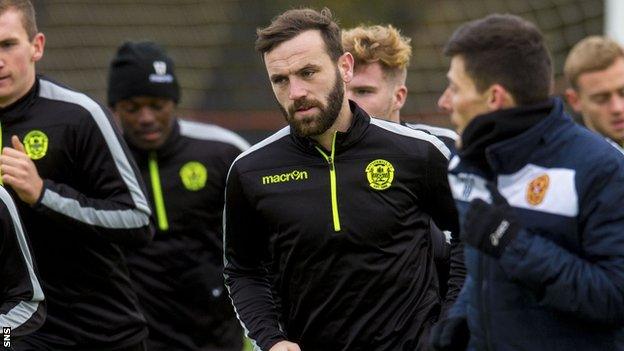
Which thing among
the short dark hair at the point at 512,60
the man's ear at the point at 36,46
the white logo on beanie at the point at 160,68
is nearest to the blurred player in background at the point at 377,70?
the man's ear at the point at 36,46

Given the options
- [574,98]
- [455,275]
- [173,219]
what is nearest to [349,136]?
[455,275]

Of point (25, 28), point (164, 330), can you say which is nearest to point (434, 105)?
point (164, 330)

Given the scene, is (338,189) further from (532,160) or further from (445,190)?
(532,160)

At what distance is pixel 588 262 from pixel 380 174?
130 cm

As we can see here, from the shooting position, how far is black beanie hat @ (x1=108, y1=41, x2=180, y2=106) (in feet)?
25.6

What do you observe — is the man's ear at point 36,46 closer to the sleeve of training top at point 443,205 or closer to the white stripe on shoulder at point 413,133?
the white stripe on shoulder at point 413,133

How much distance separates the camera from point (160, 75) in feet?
26.0

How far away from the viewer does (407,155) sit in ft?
16.8

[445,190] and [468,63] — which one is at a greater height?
[468,63]

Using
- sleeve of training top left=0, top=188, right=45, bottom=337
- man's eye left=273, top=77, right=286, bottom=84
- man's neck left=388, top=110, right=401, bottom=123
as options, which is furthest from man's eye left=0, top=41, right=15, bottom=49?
man's neck left=388, top=110, right=401, bottom=123

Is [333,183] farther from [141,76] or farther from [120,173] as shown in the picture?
[141,76]

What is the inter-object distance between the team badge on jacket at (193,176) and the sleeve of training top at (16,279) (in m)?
2.59

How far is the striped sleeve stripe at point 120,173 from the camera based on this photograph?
5762mm

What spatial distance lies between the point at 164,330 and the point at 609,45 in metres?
2.84
